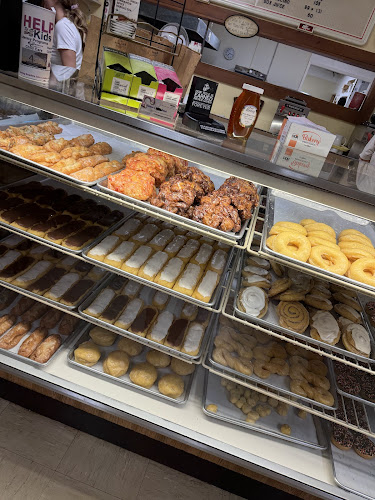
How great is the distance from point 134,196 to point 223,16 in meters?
3.82

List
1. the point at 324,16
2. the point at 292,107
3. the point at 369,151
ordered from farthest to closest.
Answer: the point at 292,107
the point at 369,151
the point at 324,16

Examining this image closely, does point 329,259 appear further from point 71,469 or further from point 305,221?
point 71,469

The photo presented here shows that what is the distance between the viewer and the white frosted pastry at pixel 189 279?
218 cm

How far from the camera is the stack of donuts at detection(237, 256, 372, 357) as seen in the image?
2076 mm

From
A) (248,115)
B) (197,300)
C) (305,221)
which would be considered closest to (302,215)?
(305,221)

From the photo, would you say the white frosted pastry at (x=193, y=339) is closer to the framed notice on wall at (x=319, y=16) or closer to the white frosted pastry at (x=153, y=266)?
the white frosted pastry at (x=153, y=266)

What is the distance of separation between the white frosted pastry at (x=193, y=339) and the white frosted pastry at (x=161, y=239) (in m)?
0.56

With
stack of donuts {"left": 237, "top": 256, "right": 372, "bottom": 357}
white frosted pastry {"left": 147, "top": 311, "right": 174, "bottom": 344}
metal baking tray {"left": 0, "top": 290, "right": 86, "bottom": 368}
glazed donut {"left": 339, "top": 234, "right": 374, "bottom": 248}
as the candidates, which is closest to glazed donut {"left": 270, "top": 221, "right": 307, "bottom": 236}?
glazed donut {"left": 339, "top": 234, "right": 374, "bottom": 248}

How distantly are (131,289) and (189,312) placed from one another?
45 centimetres

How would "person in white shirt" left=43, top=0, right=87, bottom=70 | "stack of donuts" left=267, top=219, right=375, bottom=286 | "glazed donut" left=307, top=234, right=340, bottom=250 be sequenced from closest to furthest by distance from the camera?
"stack of donuts" left=267, top=219, right=375, bottom=286, "glazed donut" left=307, top=234, right=340, bottom=250, "person in white shirt" left=43, top=0, right=87, bottom=70

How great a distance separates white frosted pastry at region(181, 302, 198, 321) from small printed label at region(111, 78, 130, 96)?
4.60ft

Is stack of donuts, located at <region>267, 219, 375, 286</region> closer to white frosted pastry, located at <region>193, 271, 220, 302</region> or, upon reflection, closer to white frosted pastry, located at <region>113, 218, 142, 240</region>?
white frosted pastry, located at <region>193, 271, 220, 302</region>

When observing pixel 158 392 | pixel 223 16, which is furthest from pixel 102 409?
pixel 223 16

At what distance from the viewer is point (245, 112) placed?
1.98 metres
